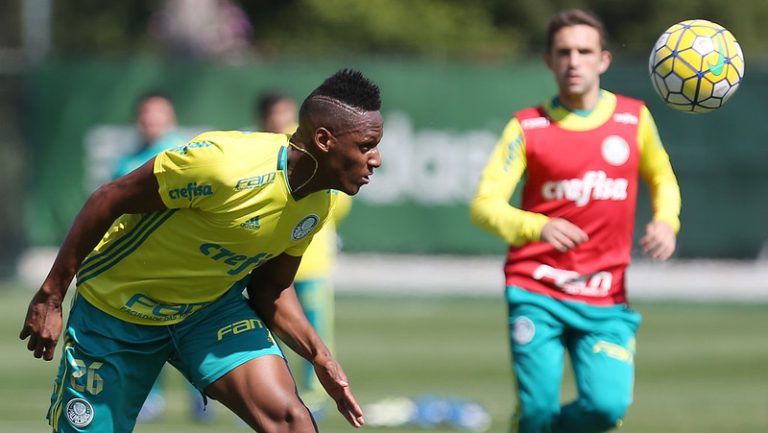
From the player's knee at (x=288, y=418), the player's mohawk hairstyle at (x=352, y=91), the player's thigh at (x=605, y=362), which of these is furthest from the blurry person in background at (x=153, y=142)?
the player's mohawk hairstyle at (x=352, y=91)

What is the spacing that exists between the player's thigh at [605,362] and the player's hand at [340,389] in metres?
1.75

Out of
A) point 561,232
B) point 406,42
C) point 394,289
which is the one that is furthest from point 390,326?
point 406,42

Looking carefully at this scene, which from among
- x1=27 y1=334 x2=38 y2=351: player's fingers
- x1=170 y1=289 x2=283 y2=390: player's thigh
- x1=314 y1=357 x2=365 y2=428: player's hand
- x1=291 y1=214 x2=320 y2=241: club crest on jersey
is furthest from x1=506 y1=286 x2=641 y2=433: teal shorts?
x1=27 y1=334 x2=38 y2=351: player's fingers

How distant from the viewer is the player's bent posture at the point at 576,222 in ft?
25.9

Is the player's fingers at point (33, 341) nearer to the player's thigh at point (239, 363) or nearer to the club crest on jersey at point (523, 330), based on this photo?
the player's thigh at point (239, 363)

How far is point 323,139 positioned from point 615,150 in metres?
2.47

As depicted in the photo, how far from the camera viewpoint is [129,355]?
6.56 m

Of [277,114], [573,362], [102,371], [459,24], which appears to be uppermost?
[459,24]

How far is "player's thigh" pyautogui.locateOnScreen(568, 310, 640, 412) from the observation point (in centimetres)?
787

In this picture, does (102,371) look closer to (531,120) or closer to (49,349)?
(49,349)

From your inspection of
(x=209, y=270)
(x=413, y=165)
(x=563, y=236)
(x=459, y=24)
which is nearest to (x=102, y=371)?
(x=209, y=270)

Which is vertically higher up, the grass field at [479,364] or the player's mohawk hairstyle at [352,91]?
the player's mohawk hairstyle at [352,91]

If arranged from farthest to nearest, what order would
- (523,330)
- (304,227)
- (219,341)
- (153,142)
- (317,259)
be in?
1. (153,142)
2. (317,259)
3. (523,330)
4. (219,341)
5. (304,227)

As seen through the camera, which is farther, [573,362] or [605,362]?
[573,362]
